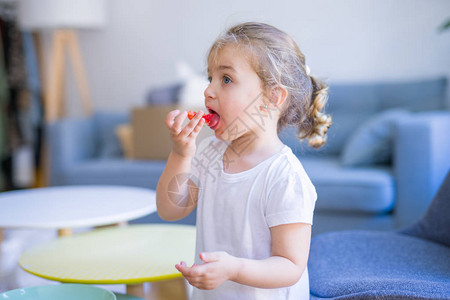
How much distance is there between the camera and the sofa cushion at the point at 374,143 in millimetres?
2025

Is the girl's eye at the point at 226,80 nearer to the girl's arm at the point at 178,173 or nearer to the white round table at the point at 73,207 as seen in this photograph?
the girl's arm at the point at 178,173

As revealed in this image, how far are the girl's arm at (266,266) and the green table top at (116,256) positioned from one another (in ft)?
1.06

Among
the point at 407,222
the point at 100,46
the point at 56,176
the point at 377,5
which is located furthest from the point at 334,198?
the point at 100,46

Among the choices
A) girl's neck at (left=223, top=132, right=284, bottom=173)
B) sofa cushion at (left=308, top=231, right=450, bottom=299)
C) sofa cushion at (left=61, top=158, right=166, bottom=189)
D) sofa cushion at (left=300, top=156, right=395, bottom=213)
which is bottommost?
sofa cushion at (left=61, top=158, right=166, bottom=189)

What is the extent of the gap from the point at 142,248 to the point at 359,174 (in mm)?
1035

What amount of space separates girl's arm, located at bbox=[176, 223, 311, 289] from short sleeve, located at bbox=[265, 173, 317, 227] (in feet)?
0.04

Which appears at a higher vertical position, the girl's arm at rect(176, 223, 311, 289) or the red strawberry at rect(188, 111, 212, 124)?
the red strawberry at rect(188, 111, 212, 124)

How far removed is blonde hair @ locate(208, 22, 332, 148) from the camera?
0.85 metres

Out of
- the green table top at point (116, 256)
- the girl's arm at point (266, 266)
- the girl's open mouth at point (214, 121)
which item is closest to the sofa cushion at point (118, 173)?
the green table top at point (116, 256)

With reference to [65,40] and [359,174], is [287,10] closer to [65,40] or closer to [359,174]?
[359,174]

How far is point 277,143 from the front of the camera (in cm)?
91

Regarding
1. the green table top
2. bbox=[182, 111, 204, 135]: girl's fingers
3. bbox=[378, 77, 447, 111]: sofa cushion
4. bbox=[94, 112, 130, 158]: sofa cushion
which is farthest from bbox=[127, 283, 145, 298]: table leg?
bbox=[94, 112, 130, 158]: sofa cushion

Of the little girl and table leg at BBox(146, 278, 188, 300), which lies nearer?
the little girl

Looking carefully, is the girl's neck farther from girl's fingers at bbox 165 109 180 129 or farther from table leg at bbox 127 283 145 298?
table leg at bbox 127 283 145 298
